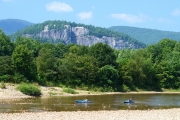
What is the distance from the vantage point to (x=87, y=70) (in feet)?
313

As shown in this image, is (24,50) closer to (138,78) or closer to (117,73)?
(117,73)

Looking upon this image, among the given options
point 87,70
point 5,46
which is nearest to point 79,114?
point 87,70

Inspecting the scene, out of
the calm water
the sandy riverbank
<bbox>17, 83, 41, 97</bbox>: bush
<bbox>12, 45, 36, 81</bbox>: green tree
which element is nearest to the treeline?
<bbox>12, 45, 36, 81</bbox>: green tree

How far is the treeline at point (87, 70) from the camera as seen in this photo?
84.6 meters

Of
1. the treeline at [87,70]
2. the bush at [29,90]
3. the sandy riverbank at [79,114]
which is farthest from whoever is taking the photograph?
the treeline at [87,70]

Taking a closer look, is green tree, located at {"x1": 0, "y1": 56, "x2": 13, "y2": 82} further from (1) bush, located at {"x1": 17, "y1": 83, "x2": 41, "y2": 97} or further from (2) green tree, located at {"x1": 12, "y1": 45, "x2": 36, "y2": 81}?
(1) bush, located at {"x1": 17, "y1": 83, "x2": 41, "y2": 97}

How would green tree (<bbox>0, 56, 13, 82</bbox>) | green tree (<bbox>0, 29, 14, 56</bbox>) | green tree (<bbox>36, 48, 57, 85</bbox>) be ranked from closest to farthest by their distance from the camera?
green tree (<bbox>0, 56, 13, 82</bbox>) < green tree (<bbox>36, 48, 57, 85</bbox>) < green tree (<bbox>0, 29, 14, 56</bbox>)

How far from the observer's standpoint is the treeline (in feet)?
277

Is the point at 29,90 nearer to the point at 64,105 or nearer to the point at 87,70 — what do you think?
the point at 64,105

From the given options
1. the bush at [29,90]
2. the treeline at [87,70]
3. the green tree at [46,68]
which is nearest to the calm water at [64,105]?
the bush at [29,90]

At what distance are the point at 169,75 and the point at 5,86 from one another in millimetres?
59160

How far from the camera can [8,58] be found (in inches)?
3324

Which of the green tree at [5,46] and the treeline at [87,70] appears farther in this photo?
the green tree at [5,46]

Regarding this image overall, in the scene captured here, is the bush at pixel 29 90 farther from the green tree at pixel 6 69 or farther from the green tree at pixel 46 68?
the green tree at pixel 46 68
